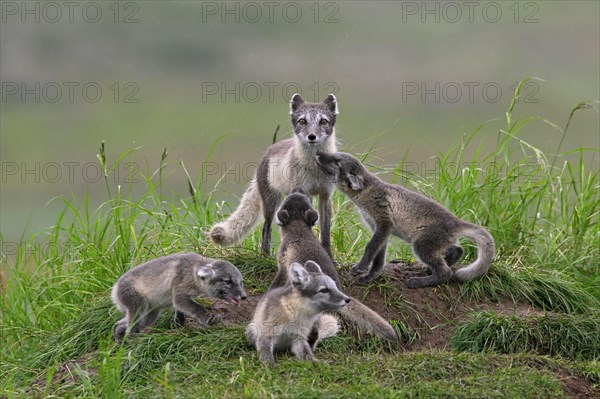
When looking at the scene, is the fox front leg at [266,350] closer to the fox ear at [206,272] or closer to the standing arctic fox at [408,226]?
the fox ear at [206,272]

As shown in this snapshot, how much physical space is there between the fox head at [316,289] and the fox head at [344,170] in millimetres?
1602

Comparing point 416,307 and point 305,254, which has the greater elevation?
point 305,254

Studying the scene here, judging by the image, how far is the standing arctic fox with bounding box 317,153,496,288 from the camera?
734cm

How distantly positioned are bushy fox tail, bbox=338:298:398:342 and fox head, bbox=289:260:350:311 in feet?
1.25

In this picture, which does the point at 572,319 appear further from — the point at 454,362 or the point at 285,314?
the point at 285,314

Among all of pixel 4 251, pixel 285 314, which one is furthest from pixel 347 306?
pixel 4 251

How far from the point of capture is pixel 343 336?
7008 millimetres

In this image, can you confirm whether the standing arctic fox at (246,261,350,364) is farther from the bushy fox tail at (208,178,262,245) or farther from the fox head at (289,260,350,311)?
the bushy fox tail at (208,178,262,245)

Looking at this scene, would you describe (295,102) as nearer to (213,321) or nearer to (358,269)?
(358,269)

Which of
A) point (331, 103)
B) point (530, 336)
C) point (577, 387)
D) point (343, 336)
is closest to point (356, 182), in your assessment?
point (331, 103)

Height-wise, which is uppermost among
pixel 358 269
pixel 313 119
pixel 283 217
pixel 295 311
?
pixel 313 119

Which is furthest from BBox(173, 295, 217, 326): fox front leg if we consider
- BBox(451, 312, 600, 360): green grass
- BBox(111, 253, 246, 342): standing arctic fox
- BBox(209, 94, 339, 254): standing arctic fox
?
BBox(451, 312, 600, 360): green grass

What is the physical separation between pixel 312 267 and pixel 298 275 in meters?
0.30

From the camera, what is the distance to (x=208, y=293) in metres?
6.48
